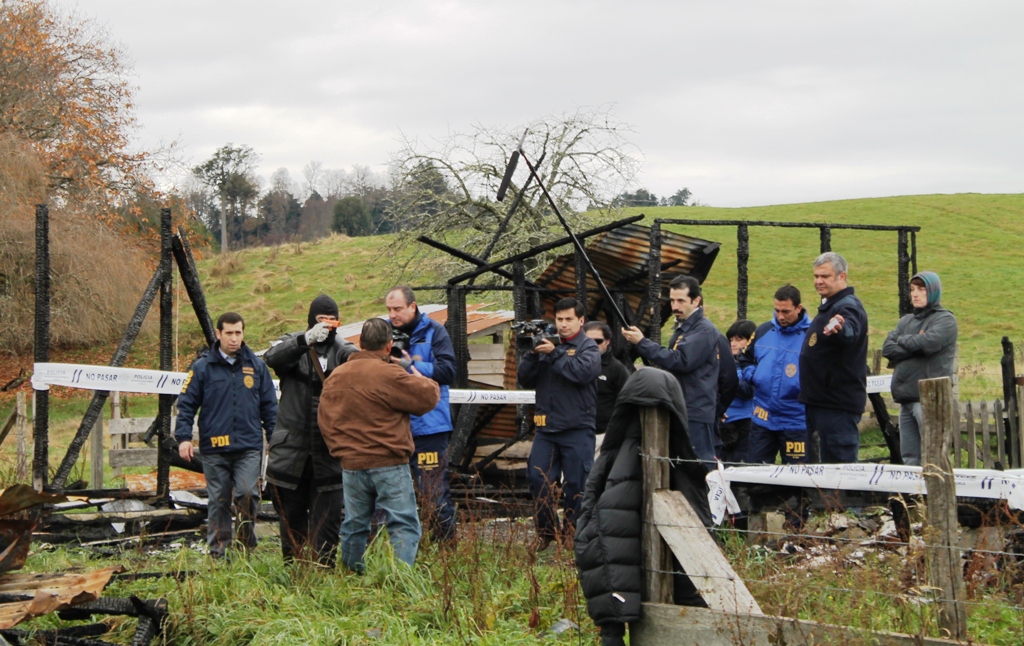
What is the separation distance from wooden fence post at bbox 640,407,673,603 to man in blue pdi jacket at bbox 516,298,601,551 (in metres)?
2.65

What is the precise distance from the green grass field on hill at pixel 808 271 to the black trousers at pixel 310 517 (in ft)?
53.0

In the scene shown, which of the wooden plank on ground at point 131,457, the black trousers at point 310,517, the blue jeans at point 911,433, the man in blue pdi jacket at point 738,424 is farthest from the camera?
the wooden plank on ground at point 131,457

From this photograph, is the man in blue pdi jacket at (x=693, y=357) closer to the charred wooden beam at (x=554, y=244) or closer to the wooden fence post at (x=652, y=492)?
the charred wooden beam at (x=554, y=244)

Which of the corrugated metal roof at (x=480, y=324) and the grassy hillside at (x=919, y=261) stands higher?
the grassy hillside at (x=919, y=261)

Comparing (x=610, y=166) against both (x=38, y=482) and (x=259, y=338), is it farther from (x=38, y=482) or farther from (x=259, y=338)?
(x=38, y=482)

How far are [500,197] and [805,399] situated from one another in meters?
3.60

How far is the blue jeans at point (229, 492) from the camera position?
714 centimetres

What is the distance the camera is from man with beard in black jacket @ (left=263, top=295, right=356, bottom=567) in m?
6.41

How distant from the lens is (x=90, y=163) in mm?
28016

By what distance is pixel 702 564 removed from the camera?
430cm

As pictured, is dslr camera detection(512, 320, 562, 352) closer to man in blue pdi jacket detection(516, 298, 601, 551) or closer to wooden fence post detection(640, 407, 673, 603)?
man in blue pdi jacket detection(516, 298, 601, 551)

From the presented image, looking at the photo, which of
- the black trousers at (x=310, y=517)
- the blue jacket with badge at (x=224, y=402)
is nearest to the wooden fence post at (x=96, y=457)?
the blue jacket with badge at (x=224, y=402)

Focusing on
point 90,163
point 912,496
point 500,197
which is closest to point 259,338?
point 90,163

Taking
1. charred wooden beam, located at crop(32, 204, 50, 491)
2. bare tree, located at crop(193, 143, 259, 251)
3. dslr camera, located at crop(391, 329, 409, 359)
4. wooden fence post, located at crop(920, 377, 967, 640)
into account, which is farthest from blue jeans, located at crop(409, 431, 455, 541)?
bare tree, located at crop(193, 143, 259, 251)
